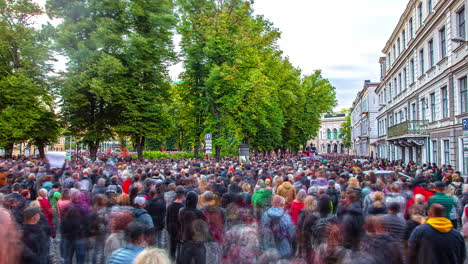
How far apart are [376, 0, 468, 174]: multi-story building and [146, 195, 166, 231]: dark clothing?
975cm

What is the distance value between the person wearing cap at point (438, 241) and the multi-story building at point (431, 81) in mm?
8382

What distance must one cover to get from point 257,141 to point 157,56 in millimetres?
14373

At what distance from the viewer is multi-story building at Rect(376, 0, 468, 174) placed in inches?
774

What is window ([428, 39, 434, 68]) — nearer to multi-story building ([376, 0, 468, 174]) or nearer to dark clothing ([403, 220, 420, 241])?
multi-story building ([376, 0, 468, 174])

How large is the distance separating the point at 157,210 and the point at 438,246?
521 centimetres

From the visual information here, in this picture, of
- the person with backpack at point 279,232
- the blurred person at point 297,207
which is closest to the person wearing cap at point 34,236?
the person with backpack at point 279,232

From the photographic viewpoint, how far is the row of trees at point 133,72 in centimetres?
2777

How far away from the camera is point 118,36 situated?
27969 mm

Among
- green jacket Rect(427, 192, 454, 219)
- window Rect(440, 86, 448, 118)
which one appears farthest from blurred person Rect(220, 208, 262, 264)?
window Rect(440, 86, 448, 118)

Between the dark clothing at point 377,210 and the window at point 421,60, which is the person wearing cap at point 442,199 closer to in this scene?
the dark clothing at point 377,210

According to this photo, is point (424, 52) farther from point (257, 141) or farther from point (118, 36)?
point (118, 36)

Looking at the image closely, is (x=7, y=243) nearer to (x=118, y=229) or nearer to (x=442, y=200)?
(x=118, y=229)

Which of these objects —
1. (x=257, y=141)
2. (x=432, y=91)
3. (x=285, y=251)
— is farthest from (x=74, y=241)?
(x=257, y=141)

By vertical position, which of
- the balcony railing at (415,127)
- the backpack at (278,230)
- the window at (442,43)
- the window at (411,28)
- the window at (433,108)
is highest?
the window at (411,28)
